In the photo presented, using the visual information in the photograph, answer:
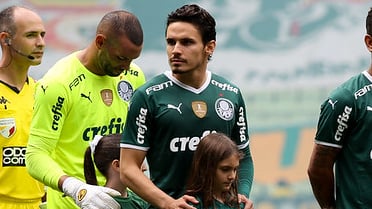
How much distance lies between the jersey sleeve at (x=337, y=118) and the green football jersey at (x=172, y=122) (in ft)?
1.52

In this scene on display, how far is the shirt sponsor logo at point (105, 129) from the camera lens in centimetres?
671

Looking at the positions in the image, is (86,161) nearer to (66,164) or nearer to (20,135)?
(66,164)

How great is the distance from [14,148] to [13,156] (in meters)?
0.05

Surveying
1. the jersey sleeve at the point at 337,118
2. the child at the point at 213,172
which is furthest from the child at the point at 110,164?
the jersey sleeve at the point at 337,118

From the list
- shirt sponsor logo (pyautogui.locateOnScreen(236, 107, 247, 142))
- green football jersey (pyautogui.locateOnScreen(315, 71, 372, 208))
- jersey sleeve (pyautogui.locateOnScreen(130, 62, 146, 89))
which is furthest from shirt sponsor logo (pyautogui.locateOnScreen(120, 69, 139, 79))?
green football jersey (pyautogui.locateOnScreen(315, 71, 372, 208))

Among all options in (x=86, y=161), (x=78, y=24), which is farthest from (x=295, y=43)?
(x=86, y=161)

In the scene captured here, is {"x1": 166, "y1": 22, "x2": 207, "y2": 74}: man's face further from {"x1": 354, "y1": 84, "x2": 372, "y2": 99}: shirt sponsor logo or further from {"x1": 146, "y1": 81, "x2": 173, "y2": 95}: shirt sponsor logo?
{"x1": 354, "y1": 84, "x2": 372, "y2": 99}: shirt sponsor logo

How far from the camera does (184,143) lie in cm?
576

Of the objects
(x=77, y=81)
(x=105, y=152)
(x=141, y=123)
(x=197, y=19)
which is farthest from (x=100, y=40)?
(x=141, y=123)

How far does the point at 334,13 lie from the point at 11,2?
12.5ft

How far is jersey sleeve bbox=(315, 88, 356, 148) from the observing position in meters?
5.78

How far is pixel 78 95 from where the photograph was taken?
6.67 m

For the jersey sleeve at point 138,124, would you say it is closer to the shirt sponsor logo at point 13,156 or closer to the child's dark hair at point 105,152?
the child's dark hair at point 105,152

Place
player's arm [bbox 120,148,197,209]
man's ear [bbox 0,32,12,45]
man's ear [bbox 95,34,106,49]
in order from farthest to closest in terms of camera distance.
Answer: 1. man's ear [bbox 0,32,12,45]
2. man's ear [bbox 95,34,106,49]
3. player's arm [bbox 120,148,197,209]
